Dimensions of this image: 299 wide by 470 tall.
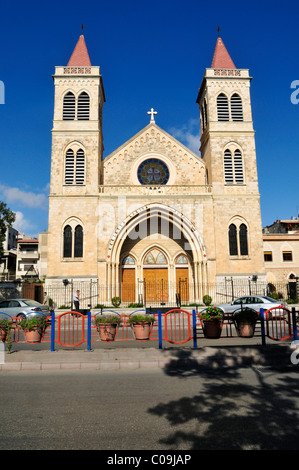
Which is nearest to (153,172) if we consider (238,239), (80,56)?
(238,239)

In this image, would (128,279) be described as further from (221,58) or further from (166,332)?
(221,58)

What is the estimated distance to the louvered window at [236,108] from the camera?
88.4 feet

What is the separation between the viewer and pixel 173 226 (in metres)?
26.4

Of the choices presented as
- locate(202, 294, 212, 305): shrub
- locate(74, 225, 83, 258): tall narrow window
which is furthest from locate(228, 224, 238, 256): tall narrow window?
locate(74, 225, 83, 258): tall narrow window

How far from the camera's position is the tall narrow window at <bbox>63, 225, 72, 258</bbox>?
24250 mm

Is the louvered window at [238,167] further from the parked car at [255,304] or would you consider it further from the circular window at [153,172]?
the parked car at [255,304]

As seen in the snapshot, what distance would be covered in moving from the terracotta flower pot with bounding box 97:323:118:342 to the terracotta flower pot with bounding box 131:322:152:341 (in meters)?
0.66

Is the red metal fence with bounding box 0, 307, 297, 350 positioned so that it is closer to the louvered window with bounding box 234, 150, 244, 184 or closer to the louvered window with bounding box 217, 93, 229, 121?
the louvered window with bounding box 234, 150, 244, 184

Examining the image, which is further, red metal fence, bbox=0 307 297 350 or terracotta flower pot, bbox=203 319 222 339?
terracotta flower pot, bbox=203 319 222 339

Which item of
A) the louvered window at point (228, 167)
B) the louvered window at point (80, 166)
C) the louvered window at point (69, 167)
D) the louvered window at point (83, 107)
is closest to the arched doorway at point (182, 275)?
the louvered window at point (228, 167)

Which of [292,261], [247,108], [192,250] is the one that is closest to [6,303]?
[192,250]

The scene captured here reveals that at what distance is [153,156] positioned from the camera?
2711 centimetres

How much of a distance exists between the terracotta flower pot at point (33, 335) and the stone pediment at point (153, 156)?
1797cm

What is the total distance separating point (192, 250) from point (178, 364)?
16.9 m
